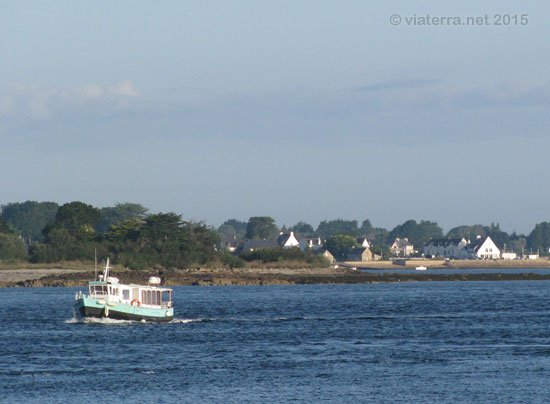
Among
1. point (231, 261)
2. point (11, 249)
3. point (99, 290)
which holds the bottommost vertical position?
point (99, 290)

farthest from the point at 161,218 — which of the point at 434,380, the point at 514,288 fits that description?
the point at 434,380

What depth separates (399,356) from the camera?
5594 cm

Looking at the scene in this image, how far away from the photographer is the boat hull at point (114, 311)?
75.8 metres

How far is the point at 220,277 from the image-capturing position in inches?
6407

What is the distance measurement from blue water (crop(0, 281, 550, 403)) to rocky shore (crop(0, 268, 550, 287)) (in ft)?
141

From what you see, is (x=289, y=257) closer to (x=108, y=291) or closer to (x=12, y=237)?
(x=12, y=237)

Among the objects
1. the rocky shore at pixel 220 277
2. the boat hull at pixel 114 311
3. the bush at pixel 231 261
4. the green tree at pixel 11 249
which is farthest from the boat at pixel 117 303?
the green tree at pixel 11 249

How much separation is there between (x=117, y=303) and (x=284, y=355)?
77.3 feet

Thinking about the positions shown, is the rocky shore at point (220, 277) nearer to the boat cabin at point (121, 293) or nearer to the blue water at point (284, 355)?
the blue water at point (284, 355)

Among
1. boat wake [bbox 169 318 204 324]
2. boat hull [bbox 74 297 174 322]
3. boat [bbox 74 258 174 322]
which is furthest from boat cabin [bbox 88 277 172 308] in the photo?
boat wake [bbox 169 318 204 324]

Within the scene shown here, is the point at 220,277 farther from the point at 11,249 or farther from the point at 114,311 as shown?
the point at 114,311

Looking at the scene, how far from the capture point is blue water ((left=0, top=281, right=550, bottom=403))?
43.3 m

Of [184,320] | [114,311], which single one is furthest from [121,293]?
[184,320]

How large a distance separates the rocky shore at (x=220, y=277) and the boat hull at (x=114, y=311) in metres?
53.4
